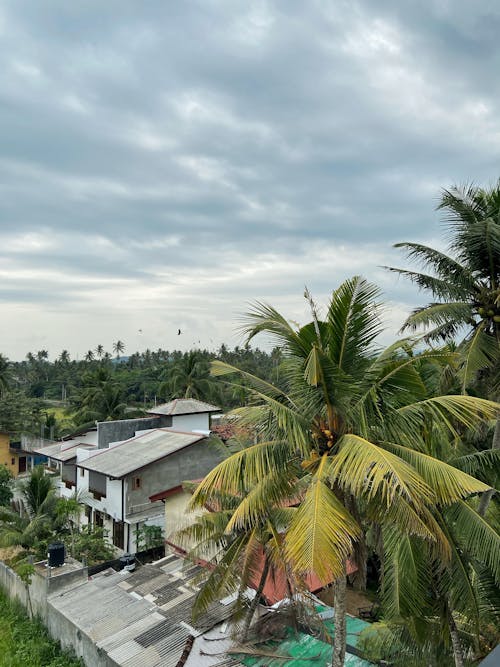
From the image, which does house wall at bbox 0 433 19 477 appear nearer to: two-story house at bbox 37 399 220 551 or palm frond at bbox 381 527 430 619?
two-story house at bbox 37 399 220 551

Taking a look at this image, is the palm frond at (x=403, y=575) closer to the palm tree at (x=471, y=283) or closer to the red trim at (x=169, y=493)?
the palm tree at (x=471, y=283)

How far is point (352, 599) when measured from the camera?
16.5m

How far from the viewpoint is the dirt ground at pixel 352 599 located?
14.7 metres

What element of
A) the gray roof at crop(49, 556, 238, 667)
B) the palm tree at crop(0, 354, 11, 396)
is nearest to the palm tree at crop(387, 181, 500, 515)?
the gray roof at crop(49, 556, 238, 667)

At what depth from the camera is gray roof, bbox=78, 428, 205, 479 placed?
803 inches

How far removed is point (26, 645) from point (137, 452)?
872 centimetres

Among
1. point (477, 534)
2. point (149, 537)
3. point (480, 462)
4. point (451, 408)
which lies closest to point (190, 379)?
point (149, 537)

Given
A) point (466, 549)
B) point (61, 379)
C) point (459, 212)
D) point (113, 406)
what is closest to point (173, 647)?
point (466, 549)

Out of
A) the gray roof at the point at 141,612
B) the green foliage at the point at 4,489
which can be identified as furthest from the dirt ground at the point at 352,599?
the green foliage at the point at 4,489

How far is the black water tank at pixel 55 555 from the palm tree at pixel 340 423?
1193 centimetres

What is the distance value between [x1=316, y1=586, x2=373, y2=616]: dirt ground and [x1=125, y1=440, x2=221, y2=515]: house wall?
8095mm

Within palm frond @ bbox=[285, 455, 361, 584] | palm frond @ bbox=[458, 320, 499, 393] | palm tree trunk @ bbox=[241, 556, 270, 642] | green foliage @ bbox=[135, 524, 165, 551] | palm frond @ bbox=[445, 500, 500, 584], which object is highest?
palm frond @ bbox=[458, 320, 499, 393]

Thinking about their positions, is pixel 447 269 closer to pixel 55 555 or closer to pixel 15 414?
pixel 55 555

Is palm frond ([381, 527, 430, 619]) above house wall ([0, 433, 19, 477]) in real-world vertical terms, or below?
above
